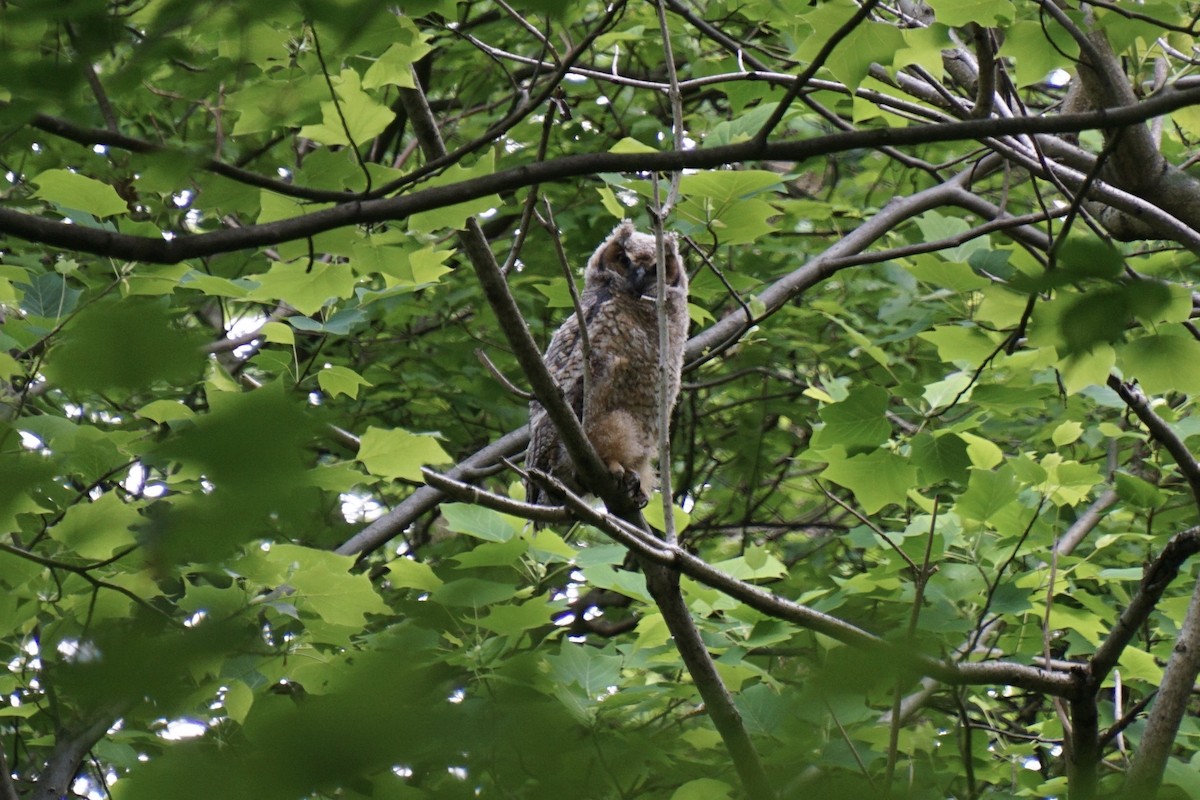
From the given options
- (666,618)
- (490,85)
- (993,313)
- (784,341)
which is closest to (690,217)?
(993,313)

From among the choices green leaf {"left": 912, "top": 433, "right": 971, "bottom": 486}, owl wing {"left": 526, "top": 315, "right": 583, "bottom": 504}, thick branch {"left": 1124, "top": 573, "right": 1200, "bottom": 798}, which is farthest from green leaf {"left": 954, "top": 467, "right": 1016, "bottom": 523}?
owl wing {"left": 526, "top": 315, "right": 583, "bottom": 504}

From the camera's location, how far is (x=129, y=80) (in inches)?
49.4

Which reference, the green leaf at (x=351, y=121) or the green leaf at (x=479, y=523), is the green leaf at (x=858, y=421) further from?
the green leaf at (x=351, y=121)

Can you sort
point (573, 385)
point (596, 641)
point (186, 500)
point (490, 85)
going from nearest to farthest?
point (186, 500) < point (573, 385) < point (596, 641) < point (490, 85)

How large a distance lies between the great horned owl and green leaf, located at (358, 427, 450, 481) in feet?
5.61

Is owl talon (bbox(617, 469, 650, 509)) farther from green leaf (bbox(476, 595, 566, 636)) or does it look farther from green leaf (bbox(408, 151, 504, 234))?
green leaf (bbox(408, 151, 504, 234))

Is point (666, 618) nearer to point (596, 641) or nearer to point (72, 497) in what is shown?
point (72, 497)

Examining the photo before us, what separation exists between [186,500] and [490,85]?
635 cm

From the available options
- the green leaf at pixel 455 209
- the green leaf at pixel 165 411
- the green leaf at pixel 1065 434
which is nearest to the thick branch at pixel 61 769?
the green leaf at pixel 165 411

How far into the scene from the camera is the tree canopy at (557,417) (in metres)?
0.89

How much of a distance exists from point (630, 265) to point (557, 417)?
2180 millimetres

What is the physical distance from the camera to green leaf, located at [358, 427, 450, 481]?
266 cm

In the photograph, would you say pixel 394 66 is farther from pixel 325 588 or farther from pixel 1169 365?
pixel 1169 365

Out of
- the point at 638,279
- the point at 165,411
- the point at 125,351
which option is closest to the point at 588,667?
the point at 165,411
